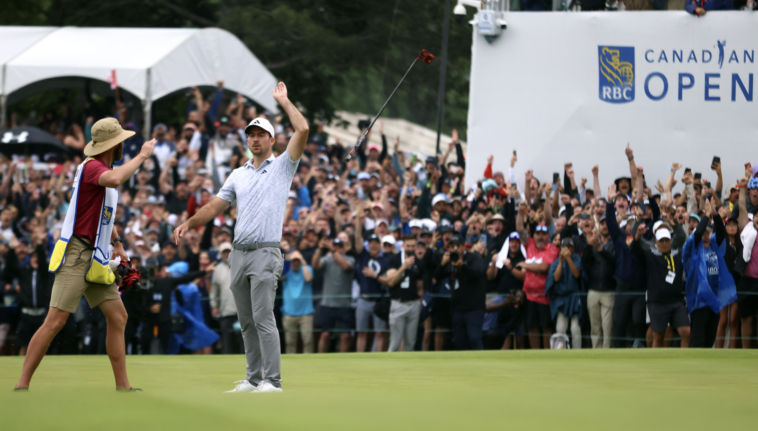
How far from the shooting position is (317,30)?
36719 mm

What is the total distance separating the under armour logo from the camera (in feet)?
67.9

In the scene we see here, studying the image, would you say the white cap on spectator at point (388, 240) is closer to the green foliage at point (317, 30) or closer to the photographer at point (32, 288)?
the photographer at point (32, 288)

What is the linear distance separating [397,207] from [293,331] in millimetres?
3534

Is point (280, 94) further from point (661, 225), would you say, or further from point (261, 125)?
point (661, 225)

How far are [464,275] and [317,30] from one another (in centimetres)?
2524

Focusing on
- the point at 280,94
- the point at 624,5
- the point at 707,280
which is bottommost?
the point at 707,280

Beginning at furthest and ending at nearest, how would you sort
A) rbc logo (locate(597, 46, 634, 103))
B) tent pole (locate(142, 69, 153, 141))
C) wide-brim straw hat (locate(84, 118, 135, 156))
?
tent pole (locate(142, 69, 153, 141)), rbc logo (locate(597, 46, 634, 103)), wide-brim straw hat (locate(84, 118, 135, 156))

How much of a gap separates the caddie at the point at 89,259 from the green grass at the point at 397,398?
29 centimetres

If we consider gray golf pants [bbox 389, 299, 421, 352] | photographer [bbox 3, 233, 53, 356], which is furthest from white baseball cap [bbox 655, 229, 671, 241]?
photographer [bbox 3, 233, 53, 356]

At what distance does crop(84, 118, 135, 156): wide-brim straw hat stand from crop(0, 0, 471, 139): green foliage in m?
29.8

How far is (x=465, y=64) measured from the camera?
125 feet

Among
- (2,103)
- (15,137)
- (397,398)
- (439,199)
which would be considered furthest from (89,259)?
(2,103)

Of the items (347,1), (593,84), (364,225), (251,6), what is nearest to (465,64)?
(347,1)

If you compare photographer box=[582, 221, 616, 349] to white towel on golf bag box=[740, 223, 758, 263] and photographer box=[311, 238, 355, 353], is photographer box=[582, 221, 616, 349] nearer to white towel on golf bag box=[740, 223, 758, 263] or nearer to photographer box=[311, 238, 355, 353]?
white towel on golf bag box=[740, 223, 758, 263]
